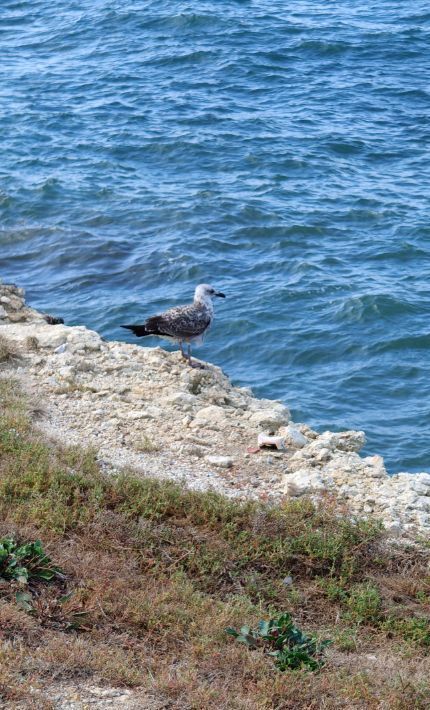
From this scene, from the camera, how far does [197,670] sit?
6.12 metres

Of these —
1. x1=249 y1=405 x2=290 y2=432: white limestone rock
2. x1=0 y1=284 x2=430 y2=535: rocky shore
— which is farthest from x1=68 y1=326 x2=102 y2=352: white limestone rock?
x1=249 y1=405 x2=290 y2=432: white limestone rock

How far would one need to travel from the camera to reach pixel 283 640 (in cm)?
654

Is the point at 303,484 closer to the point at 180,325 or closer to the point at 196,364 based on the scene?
the point at 196,364

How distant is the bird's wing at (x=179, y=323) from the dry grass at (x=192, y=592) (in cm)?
349

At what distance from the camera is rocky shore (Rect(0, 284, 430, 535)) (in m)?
8.95

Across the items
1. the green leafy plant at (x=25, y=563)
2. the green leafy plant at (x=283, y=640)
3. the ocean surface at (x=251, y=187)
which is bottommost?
the ocean surface at (x=251, y=187)

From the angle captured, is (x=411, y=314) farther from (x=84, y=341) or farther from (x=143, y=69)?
(x=143, y=69)

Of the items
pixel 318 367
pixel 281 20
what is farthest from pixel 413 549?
pixel 281 20

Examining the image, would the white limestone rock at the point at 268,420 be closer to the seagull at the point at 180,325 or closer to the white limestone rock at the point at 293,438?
the white limestone rock at the point at 293,438

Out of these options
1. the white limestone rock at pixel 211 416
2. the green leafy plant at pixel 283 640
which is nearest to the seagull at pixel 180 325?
the white limestone rock at pixel 211 416

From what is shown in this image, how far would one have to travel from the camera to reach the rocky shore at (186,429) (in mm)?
8953

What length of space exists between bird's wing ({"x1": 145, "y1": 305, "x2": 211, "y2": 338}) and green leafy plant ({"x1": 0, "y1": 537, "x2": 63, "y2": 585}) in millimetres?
5682

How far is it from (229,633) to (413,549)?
2240 mm

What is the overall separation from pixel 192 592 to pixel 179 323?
5.74m
